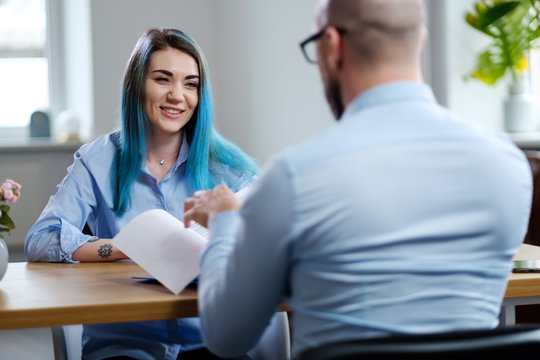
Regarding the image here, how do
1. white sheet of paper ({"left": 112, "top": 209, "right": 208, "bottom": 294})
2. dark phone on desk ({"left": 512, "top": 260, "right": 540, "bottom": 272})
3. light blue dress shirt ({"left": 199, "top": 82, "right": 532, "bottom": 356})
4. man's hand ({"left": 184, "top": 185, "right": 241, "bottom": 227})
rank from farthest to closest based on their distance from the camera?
dark phone on desk ({"left": 512, "top": 260, "right": 540, "bottom": 272}), white sheet of paper ({"left": 112, "top": 209, "right": 208, "bottom": 294}), man's hand ({"left": 184, "top": 185, "right": 241, "bottom": 227}), light blue dress shirt ({"left": 199, "top": 82, "right": 532, "bottom": 356})

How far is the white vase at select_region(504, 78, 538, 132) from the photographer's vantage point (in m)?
3.83

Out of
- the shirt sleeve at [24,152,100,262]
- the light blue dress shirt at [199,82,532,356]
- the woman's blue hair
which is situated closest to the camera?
the light blue dress shirt at [199,82,532,356]

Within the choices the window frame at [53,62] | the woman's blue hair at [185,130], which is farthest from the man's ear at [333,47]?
the window frame at [53,62]

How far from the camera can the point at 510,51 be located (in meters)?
3.75

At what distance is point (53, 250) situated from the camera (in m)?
1.82

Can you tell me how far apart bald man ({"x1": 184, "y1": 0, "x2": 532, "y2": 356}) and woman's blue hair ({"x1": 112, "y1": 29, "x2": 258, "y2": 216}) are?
1.03 meters

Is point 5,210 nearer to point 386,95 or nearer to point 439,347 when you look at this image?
point 386,95

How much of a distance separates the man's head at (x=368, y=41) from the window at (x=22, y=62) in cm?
386

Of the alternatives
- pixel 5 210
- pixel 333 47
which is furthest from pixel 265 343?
pixel 333 47

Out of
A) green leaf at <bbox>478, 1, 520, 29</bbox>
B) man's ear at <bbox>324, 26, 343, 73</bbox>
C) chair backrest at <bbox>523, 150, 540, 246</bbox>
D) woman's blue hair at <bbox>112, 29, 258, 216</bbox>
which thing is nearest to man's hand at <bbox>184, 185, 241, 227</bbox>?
man's ear at <bbox>324, 26, 343, 73</bbox>

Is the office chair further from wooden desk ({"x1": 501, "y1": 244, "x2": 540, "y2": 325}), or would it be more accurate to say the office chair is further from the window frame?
the window frame

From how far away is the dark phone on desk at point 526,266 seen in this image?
1535 millimetres

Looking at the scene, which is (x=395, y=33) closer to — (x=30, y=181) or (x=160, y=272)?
(x=160, y=272)

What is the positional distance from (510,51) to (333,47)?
2.98 metres
